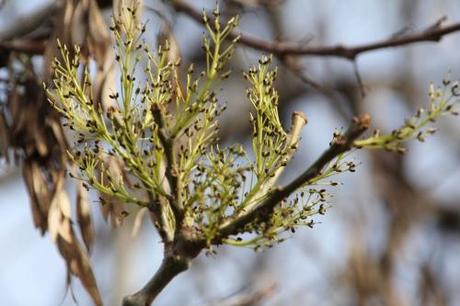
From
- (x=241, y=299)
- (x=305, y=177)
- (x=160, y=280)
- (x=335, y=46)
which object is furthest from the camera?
(x=241, y=299)

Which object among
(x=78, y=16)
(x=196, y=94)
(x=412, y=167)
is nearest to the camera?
(x=196, y=94)

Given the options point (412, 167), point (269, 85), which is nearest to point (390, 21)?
point (412, 167)

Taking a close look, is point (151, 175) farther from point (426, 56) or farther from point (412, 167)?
point (426, 56)

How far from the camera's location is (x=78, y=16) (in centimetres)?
211

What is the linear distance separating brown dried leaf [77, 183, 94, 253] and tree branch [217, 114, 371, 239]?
759 millimetres

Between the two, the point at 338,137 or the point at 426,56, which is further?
the point at 426,56

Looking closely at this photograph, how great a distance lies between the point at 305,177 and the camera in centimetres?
114

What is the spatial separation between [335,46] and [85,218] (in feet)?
2.51

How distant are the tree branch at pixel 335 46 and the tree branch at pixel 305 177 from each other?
1054 mm

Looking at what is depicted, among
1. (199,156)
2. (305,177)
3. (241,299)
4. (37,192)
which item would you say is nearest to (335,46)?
(241,299)

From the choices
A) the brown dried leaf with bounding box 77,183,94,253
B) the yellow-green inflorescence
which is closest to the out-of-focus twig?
the brown dried leaf with bounding box 77,183,94,253

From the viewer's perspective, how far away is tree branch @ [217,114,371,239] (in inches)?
42.1

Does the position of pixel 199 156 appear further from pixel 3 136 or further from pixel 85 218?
pixel 3 136

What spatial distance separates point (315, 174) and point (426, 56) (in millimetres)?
5076
